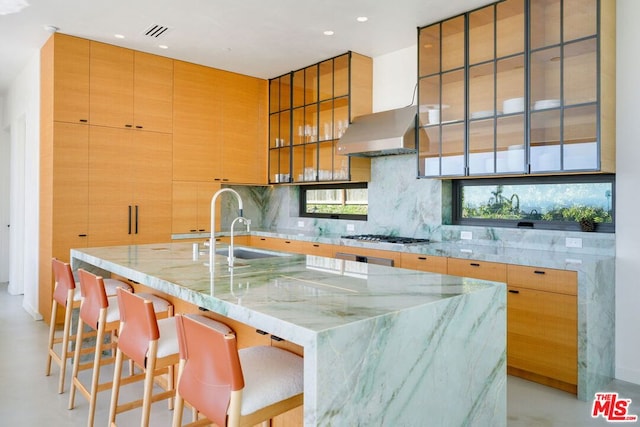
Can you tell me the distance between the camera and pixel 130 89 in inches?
196

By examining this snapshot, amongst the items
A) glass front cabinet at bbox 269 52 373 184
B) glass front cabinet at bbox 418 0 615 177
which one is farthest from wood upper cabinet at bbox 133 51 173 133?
glass front cabinet at bbox 418 0 615 177

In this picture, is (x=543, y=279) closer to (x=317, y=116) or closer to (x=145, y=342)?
(x=145, y=342)

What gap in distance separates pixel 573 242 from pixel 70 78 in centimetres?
491

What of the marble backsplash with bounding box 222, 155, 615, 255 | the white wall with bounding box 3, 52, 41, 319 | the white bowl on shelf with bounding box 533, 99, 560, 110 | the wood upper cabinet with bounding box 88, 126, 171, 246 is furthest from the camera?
the white wall with bounding box 3, 52, 41, 319

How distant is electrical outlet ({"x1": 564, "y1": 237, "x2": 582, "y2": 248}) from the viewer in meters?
3.51

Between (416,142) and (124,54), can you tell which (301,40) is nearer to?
(416,142)

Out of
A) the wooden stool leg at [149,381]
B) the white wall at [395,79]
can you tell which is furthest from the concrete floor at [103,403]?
the white wall at [395,79]

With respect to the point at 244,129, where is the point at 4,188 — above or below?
below

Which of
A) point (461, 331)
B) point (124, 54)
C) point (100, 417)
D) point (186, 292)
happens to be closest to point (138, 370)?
point (100, 417)

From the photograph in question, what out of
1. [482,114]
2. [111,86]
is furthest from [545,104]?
[111,86]

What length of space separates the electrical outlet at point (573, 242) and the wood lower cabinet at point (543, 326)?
0.63 metres

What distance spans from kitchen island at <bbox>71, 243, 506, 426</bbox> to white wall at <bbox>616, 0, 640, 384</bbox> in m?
1.81

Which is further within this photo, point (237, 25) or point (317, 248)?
point (317, 248)

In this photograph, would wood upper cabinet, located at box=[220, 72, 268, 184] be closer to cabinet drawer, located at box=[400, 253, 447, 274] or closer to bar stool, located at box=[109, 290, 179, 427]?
cabinet drawer, located at box=[400, 253, 447, 274]
